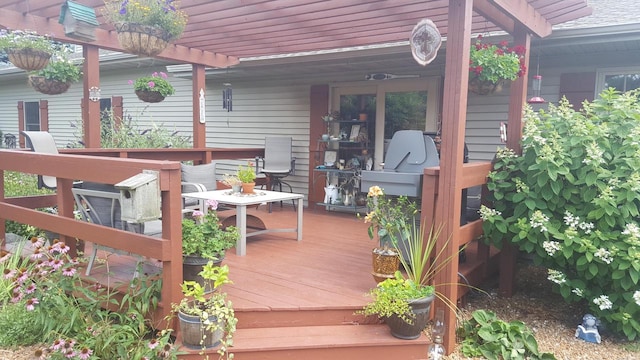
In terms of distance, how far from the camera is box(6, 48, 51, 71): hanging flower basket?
4699 millimetres

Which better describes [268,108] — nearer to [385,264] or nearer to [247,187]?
[247,187]

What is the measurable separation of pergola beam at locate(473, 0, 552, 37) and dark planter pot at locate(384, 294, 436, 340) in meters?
2.18

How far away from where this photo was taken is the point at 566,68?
18.2 ft

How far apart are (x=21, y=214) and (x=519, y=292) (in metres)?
4.46

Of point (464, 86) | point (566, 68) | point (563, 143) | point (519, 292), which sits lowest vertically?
point (519, 292)

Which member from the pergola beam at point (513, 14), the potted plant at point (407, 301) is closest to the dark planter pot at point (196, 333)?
the potted plant at point (407, 301)

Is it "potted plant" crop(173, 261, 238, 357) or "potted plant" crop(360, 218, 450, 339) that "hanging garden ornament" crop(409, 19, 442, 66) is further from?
"potted plant" crop(173, 261, 238, 357)

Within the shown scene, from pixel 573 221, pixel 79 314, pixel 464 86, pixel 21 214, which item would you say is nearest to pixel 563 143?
pixel 573 221

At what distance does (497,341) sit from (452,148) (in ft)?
4.42

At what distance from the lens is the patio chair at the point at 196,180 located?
5.38 meters

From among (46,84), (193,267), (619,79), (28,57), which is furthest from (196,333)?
(619,79)

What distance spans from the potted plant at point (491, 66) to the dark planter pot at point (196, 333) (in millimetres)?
2768

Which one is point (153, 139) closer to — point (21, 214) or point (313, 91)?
point (313, 91)

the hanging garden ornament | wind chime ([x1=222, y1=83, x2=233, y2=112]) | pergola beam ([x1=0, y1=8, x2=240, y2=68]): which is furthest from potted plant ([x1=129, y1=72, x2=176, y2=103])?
the hanging garden ornament
